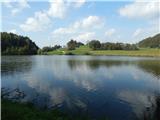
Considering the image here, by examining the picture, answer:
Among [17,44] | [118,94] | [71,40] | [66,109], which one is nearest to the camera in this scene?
[66,109]

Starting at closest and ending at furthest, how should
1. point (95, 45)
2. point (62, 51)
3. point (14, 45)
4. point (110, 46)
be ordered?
1. point (14, 45)
2. point (110, 46)
3. point (62, 51)
4. point (95, 45)

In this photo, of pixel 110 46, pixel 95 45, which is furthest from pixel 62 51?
pixel 110 46

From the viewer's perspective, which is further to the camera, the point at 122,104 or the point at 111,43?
the point at 111,43

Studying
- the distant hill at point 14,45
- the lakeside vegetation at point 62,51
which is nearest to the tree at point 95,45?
the lakeside vegetation at point 62,51

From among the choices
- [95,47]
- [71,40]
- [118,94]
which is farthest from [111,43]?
[118,94]

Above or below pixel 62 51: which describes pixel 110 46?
above

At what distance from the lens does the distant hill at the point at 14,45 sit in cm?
13650

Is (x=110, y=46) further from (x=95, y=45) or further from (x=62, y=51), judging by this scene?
(x=62, y=51)

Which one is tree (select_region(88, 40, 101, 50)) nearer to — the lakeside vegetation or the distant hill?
the lakeside vegetation

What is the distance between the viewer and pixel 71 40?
199m

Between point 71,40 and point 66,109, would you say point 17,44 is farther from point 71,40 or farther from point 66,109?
point 66,109

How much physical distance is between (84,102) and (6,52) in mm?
124875

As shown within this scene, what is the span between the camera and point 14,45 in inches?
5930

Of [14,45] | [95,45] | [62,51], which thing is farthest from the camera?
[95,45]
